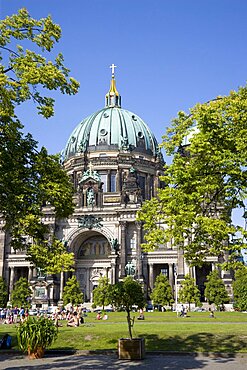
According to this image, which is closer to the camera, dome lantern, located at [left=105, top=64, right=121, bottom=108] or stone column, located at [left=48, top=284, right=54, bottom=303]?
stone column, located at [left=48, top=284, right=54, bottom=303]

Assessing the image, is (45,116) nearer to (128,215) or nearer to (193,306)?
(193,306)

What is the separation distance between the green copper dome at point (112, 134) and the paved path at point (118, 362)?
232ft

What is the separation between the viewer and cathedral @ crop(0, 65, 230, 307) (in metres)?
72.1

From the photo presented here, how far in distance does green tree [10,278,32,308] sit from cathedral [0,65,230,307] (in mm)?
2102

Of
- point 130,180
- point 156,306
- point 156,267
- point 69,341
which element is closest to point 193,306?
point 156,306

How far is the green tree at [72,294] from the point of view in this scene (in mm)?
67062

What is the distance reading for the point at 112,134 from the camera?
90.9 metres

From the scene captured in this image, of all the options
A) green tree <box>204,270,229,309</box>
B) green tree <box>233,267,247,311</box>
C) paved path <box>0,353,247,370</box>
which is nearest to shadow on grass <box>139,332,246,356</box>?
paved path <box>0,353,247,370</box>

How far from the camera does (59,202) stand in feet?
63.8

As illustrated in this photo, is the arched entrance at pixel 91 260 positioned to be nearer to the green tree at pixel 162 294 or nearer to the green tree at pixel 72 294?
the green tree at pixel 72 294

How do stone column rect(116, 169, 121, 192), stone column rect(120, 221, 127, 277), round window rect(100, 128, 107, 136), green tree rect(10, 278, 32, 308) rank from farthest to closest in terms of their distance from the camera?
1. round window rect(100, 128, 107, 136)
2. stone column rect(116, 169, 121, 192)
3. stone column rect(120, 221, 127, 277)
4. green tree rect(10, 278, 32, 308)

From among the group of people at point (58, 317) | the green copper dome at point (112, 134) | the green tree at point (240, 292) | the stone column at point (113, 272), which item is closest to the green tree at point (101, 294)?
the stone column at point (113, 272)

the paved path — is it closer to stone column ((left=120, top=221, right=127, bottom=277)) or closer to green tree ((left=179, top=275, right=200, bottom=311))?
green tree ((left=179, top=275, right=200, bottom=311))

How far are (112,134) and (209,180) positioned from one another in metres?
73.0
